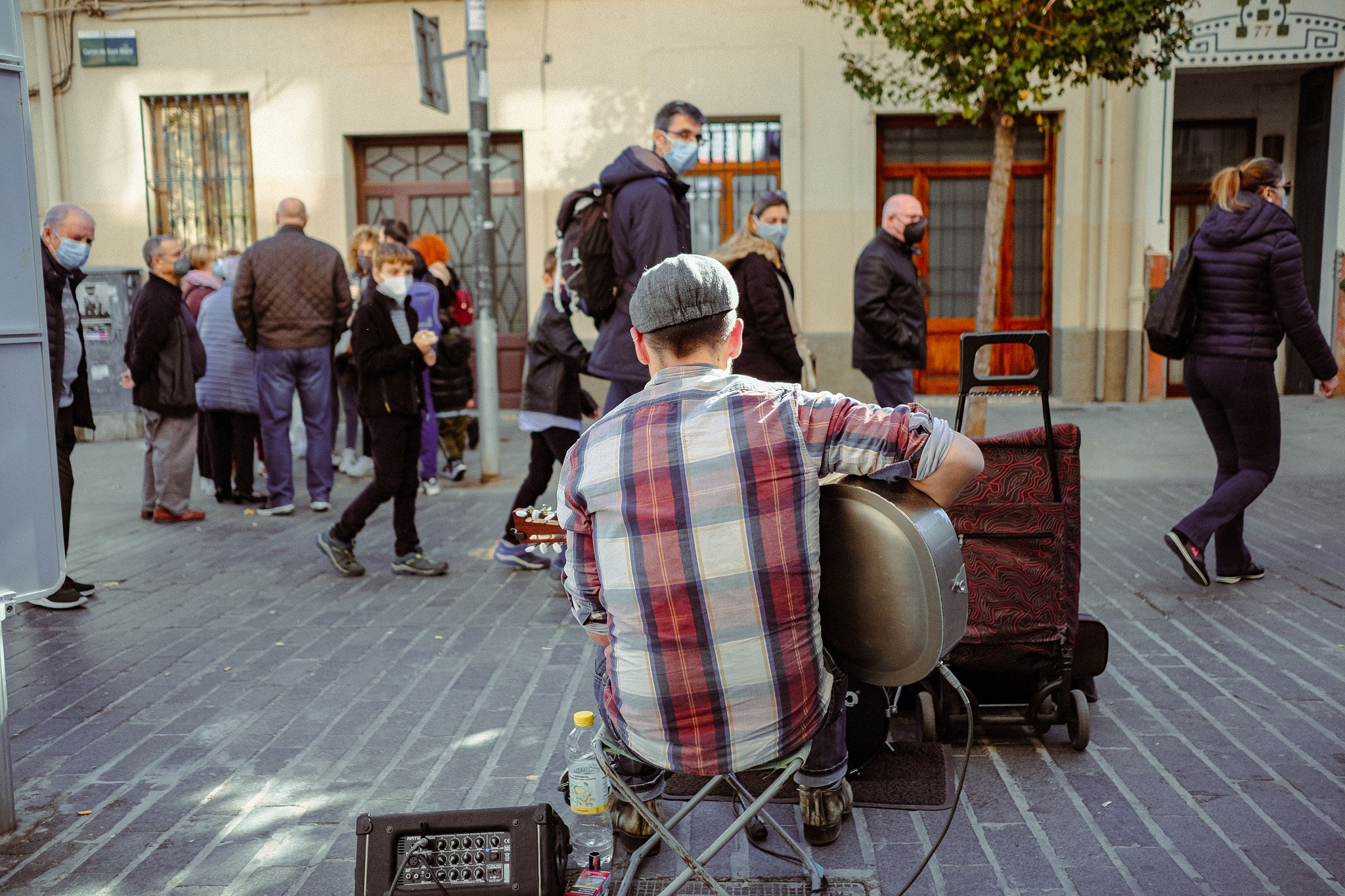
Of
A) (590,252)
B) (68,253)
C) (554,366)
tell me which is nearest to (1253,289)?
(590,252)

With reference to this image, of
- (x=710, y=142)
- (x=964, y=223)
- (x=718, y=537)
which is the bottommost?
(x=718, y=537)

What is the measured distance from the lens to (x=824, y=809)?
11.2ft

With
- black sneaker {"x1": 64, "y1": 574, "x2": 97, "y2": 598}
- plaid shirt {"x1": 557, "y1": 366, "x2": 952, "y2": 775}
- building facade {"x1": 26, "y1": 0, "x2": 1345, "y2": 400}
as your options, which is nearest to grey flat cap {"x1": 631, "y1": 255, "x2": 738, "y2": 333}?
plaid shirt {"x1": 557, "y1": 366, "x2": 952, "y2": 775}

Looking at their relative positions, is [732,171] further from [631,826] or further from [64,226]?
[631,826]

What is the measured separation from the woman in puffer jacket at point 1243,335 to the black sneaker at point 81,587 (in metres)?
5.53

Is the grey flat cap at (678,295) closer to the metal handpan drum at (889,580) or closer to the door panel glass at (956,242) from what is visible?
the metal handpan drum at (889,580)

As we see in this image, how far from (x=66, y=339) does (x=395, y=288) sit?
1.73 m

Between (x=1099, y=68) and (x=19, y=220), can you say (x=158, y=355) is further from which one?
(x=1099, y=68)

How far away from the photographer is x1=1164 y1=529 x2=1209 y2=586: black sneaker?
616 centimetres

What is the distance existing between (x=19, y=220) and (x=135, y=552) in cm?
449

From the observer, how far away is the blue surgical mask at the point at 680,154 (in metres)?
5.88

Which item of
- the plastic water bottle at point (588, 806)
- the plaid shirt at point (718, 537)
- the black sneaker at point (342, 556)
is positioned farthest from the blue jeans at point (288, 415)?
the plaid shirt at point (718, 537)

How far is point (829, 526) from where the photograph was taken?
2803 mm

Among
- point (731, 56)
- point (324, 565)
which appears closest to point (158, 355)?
point (324, 565)
